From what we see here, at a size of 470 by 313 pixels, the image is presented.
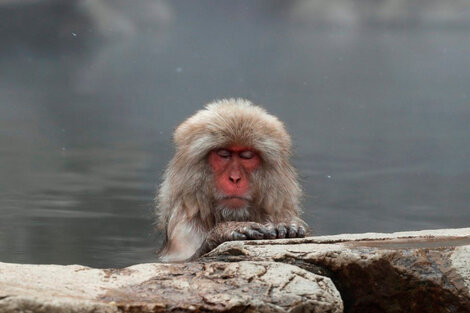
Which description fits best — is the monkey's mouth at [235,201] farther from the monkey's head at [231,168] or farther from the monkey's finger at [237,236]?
the monkey's finger at [237,236]

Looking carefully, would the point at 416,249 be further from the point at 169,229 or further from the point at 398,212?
the point at 398,212

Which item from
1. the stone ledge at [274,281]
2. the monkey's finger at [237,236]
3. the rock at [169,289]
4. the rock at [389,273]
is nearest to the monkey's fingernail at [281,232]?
the monkey's finger at [237,236]

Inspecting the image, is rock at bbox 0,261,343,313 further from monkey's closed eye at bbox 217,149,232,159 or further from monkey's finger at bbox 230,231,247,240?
monkey's closed eye at bbox 217,149,232,159

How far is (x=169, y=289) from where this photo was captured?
9.75ft

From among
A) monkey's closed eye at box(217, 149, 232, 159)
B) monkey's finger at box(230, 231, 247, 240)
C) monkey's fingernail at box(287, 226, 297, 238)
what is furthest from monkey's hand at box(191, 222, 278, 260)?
monkey's closed eye at box(217, 149, 232, 159)

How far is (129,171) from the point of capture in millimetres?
11414

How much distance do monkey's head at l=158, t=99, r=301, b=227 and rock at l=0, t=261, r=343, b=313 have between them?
215cm

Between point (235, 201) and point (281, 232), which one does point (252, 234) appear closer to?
point (281, 232)

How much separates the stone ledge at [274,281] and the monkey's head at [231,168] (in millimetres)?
1469

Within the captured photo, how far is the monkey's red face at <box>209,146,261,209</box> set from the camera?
533cm

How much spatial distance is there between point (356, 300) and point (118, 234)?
348cm

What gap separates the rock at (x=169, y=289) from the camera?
2.70 meters

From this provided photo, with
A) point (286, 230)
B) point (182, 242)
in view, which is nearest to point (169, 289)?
point (286, 230)

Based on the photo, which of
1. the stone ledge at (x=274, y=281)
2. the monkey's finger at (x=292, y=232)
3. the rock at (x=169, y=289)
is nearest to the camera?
the rock at (x=169, y=289)
